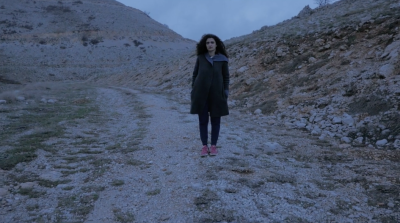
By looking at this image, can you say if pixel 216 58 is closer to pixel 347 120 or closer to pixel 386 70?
pixel 347 120

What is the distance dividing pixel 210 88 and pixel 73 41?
167 feet

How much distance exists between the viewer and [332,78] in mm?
8672

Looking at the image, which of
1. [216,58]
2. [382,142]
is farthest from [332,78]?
[216,58]

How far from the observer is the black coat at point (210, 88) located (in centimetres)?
445

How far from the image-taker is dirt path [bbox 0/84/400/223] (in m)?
2.93

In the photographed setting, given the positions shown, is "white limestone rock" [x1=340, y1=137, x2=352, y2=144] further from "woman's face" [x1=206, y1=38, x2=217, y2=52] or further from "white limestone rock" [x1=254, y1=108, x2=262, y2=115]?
"white limestone rock" [x1=254, y1=108, x2=262, y2=115]

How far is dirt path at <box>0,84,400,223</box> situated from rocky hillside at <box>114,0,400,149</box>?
2.81 ft

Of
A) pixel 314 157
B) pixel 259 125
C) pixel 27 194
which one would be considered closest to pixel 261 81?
pixel 259 125

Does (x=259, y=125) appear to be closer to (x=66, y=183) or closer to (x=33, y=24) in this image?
(x=66, y=183)

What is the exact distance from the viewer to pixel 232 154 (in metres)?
4.96

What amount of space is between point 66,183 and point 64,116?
577cm

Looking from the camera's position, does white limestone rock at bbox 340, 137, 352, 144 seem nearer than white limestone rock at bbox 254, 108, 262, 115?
Yes

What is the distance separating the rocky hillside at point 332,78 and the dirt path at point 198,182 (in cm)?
86

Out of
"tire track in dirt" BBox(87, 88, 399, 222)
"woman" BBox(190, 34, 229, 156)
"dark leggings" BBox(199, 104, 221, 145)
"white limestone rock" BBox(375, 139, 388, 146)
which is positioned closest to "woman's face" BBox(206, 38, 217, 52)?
"woman" BBox(190, 34, 229, 156)
